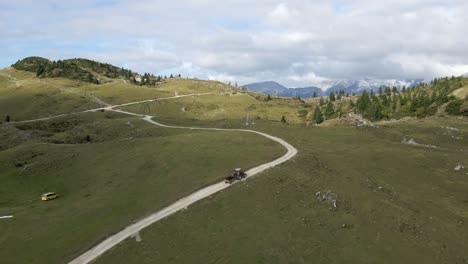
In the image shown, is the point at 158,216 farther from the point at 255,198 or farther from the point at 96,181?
the point at 96,181

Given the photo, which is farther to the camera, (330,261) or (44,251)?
(44,251)

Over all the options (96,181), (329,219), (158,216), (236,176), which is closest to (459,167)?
(329,219)

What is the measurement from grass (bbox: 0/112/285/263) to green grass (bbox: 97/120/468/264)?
21.6 ft

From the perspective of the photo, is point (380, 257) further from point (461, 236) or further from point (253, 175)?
point (253, 175)

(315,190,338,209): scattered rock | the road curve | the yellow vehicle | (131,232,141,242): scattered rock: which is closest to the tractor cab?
the road curve

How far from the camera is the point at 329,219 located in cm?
4419

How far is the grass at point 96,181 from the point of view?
43875 millimetres

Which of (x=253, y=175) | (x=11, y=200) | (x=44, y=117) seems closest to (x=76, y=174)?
(x=11, y=200)

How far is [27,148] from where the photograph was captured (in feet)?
287

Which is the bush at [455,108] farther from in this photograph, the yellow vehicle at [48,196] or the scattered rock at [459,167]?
the yellow vehicle at [48,196]

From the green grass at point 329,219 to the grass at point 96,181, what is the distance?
657 centimetres

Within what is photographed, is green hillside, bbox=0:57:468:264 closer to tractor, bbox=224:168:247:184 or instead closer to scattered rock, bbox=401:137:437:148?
scattered rock, bbox=401:137:437:148

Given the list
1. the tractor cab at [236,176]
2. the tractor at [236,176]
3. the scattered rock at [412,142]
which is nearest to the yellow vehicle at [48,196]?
the tractor at [236,176]

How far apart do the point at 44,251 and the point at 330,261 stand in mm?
33443
